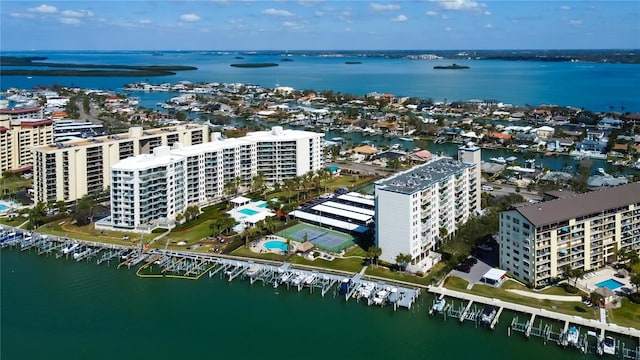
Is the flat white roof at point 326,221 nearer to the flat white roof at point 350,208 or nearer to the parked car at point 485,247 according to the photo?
the flat white roof at point 350,208

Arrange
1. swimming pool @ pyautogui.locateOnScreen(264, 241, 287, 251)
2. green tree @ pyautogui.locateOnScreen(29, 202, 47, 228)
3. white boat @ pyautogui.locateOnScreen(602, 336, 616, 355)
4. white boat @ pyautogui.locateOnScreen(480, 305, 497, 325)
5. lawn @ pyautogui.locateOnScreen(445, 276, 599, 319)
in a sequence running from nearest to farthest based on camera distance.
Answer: white boat @ pyautogui.locateOnScreen(602, 336, 616, 355) < white boat @ pyautogui.locateOnScreen(480, 305, 497, 325) < lawn @ pyautogui.locateOnScreen(445, 276, 599, 319) < swimming pool @ pyautogui.locateOnScreen(264, 241, 287, 251) < green tree @ pyautogui.locateOnScreen(29, 202, 47, 228)

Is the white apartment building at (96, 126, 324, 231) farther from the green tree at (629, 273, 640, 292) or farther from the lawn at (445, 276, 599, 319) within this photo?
the green tree at (629, 273, 640, 292)

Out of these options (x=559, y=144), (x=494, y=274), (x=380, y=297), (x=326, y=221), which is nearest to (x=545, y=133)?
(x=559, y=144)

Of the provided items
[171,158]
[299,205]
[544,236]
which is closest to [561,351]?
[544,236]

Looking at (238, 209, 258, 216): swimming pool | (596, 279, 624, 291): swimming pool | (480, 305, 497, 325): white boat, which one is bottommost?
(480, 305, 497, 325): white boat

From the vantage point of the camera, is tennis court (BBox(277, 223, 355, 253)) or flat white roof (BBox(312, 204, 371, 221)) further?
flat white roof (BBox(312, 204, 371, 221))

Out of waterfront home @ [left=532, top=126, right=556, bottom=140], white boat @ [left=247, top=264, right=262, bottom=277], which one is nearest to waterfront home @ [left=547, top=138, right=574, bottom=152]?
waterfront home @ [left=532, top=126, right=556, bottom=140]

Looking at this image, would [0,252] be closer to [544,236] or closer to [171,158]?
[171,158]

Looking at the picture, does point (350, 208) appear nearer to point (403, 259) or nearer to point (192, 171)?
point (403, 259)
